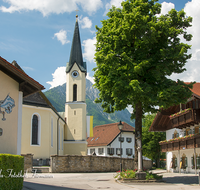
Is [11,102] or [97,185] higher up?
[11,102]

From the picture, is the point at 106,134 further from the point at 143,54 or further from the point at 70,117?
the point at 143,54

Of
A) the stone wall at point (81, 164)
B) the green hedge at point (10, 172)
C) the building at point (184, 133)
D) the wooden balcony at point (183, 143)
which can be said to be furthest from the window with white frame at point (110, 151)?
the green hedge at point (10, 172)

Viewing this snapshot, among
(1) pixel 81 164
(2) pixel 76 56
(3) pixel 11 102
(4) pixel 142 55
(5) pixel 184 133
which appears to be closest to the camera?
(3) pixel 11 102

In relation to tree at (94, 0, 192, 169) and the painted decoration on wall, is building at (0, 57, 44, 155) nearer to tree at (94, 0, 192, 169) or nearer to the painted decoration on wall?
the painted decoration on wall

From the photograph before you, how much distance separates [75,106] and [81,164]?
18.3 meters

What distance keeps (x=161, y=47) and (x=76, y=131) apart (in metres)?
30.5

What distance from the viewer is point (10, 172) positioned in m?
9.74

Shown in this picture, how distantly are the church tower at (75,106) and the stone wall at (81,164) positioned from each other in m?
12.8

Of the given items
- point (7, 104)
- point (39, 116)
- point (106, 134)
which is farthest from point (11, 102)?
point (106, 134)

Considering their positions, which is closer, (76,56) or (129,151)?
(76,56)

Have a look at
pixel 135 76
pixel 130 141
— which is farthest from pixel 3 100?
pixel 130 141

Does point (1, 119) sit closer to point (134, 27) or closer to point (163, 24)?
point (134, 27)

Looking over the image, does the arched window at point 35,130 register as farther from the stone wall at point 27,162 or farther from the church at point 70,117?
the stone wall at point 27,162

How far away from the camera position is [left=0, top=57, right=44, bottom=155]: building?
1230 cm
